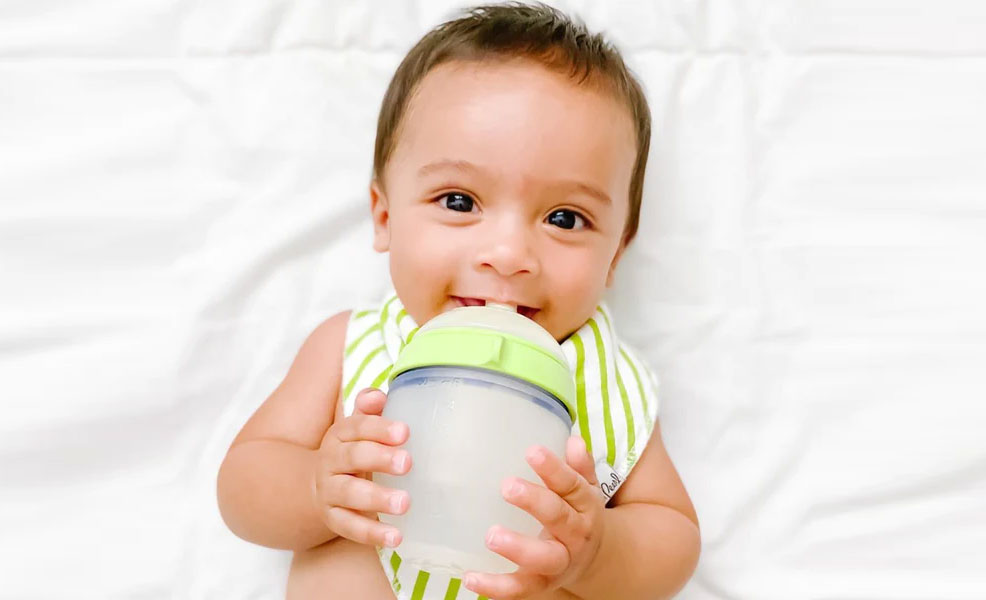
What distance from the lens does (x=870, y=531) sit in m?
1.39

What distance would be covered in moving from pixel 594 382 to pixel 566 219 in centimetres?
22

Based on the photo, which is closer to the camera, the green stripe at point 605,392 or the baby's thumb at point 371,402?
the baby's thumb at point 371,402

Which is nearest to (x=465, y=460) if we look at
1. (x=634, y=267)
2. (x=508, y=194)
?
(x=508, y=194)

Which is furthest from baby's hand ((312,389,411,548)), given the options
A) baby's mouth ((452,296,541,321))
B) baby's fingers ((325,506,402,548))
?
baby's mouth ((452,296,541,321))

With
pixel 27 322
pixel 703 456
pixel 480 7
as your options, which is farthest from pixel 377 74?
pixel 703 456

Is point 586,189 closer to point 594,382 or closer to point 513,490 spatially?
point 594,382

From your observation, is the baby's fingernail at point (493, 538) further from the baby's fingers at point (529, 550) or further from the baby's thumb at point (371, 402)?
the baby's thumb at point (371, 402)

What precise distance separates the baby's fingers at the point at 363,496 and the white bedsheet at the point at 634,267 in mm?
456

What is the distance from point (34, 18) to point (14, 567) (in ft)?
2.76

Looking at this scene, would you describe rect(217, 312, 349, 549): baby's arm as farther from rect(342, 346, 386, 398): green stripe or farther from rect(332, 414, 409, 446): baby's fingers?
rect(332, 414, 409, 446): baby's fingers

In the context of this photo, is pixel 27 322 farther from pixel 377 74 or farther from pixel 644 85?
pixel 644 85

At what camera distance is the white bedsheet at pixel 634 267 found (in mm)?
1374

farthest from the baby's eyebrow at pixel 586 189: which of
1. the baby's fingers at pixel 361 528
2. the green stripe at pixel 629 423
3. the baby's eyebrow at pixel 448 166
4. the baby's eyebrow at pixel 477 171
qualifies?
the baby's fingers at pixel 361 528

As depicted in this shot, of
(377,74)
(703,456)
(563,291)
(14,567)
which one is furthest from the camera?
(377,74)
